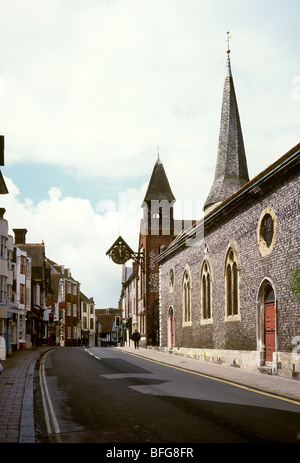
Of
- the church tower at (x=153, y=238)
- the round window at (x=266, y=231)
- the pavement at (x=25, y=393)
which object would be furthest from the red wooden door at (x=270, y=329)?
the church tower at (x=153, y=238)

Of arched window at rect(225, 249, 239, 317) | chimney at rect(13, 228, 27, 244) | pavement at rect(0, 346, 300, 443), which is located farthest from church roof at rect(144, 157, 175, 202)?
Answer: pavement at rect(0, 346, 300, 443)

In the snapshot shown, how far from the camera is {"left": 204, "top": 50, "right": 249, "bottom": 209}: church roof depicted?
37.1 meters

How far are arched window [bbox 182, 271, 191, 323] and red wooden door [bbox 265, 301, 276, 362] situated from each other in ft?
40.8

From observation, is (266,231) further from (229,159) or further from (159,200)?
(159,200)

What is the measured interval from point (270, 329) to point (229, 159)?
19.6 m

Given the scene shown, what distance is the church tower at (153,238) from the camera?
52719 mm

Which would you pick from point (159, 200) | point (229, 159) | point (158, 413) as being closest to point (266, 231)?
point (158, 413)

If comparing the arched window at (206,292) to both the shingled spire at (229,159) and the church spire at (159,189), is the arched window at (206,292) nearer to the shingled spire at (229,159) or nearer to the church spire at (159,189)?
the shingled spire at (229,159)

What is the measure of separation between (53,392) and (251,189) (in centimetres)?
1090

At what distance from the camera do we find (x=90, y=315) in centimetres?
10062

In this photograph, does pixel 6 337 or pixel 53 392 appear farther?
pixel 6 337

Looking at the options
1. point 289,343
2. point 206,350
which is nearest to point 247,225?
point 289,343

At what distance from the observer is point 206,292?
94.9 ft

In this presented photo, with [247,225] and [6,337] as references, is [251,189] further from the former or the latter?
[6,337]
